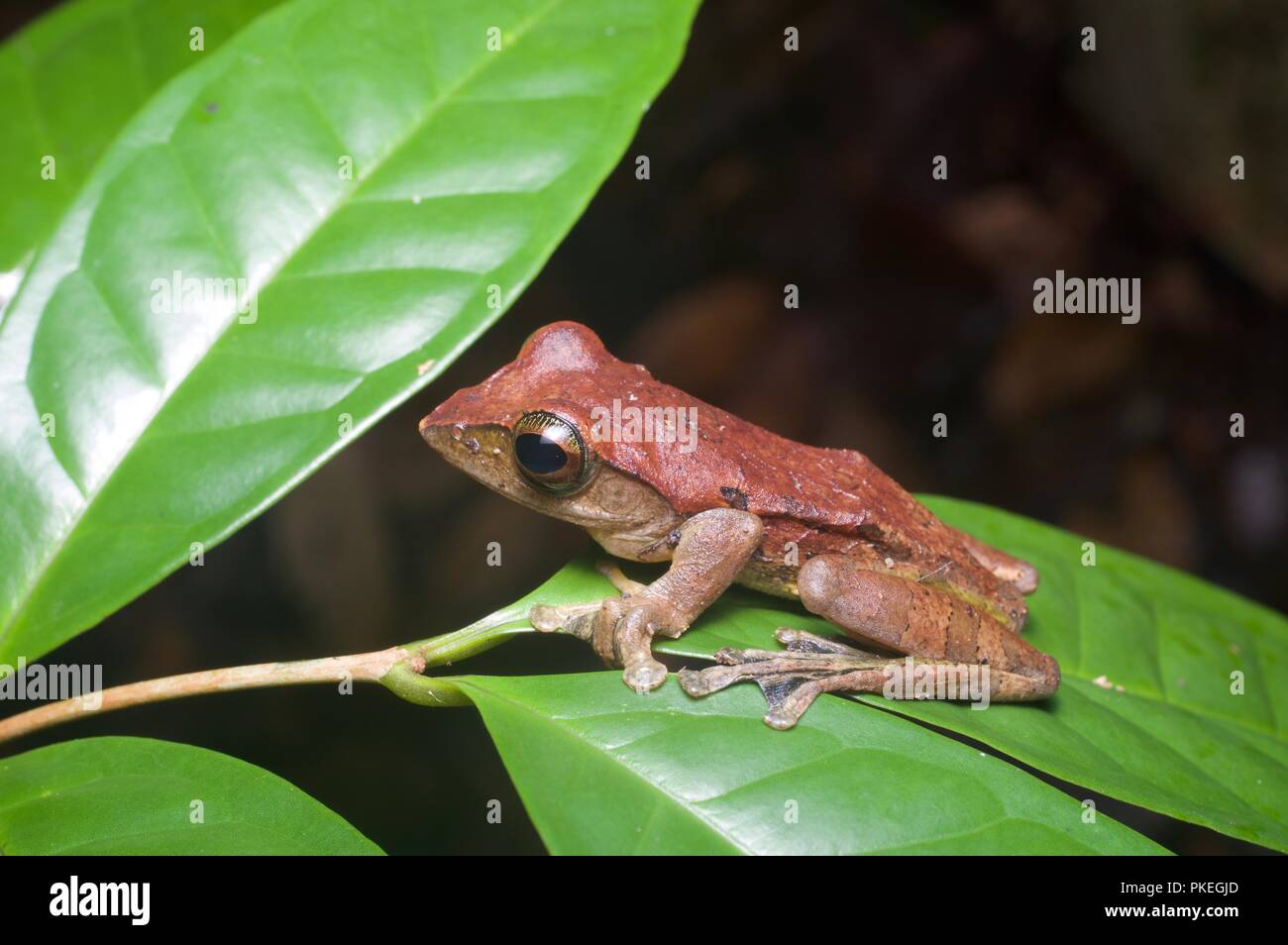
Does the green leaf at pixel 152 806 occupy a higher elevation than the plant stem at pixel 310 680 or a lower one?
lower

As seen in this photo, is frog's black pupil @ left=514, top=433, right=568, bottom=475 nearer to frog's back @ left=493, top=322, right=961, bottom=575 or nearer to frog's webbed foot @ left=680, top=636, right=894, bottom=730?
frog's back @ left=493, top=322, right=961, bottom=575

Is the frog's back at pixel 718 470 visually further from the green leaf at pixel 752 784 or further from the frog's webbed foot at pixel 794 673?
the green leaf at pixel 752 784

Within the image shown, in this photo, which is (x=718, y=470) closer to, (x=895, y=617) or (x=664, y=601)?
(x=664, y=601)

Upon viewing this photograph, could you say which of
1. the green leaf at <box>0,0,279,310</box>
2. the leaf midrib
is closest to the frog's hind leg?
the leaf midrib

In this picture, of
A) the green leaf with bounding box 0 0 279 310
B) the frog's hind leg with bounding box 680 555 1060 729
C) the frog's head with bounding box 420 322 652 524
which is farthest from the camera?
the green leaf with bounding box 0 0 279 310

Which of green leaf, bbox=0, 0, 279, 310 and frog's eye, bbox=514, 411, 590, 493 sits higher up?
green leaf, bbox=0, 0, 279, 310

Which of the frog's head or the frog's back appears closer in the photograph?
the frog's head

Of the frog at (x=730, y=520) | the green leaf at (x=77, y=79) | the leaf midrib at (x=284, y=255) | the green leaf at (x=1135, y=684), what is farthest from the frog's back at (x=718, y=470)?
the green leaf at (x=77, y=79)
